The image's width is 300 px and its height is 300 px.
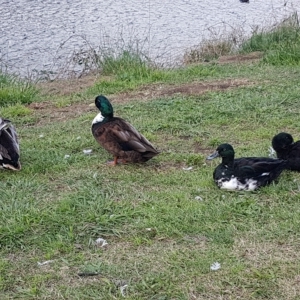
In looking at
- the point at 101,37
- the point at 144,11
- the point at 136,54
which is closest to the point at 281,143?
the point at 136,54

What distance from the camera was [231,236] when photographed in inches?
170

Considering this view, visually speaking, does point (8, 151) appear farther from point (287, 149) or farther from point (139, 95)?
point (139, 95)

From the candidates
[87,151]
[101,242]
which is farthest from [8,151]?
[101,242]

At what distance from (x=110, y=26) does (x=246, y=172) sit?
12.1 m

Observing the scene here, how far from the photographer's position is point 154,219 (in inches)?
180

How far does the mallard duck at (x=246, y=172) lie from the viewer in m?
5.08

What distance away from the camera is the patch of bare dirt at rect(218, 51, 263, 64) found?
37.8 ft

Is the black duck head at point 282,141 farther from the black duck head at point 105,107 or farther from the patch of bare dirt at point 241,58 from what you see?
the patch of bare dirt at point 241,58

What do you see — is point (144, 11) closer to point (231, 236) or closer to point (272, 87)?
point (272, 87)

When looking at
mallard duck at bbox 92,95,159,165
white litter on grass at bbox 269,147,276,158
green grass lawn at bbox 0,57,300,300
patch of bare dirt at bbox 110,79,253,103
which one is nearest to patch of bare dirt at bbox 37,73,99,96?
patch of bare dirt at bbox 110,79,253,103

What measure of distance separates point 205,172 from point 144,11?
13.2 meters

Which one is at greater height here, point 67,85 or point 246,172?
point 246,172

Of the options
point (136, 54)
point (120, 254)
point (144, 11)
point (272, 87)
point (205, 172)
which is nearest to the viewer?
point (120, 254)

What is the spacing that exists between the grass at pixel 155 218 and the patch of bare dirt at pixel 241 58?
12.9 feet
